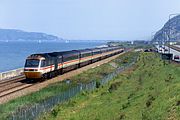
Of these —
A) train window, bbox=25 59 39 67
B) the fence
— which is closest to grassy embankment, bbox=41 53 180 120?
train window, bbox=25 59 39 67

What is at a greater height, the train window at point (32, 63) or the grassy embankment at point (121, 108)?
the train window at point (32, 63)

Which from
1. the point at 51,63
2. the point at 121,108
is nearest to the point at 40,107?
the point at 121,108

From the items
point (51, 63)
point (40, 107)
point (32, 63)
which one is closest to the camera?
point (40, 107)

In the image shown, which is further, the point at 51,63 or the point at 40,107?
the point at 51,63

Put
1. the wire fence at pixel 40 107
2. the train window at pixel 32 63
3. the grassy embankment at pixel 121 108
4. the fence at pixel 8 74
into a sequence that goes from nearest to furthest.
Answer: the grassy embankment at pixel 121 108 → the wire fence at pixel 40 107 → the train window at pixel 32 63 → the fence at pixel 8 74

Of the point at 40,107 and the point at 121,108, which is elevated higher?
the point at 40,107

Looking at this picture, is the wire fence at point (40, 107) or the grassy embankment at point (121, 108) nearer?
the grassy embankment at point (121, 108)

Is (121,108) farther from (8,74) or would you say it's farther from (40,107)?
(8,74)

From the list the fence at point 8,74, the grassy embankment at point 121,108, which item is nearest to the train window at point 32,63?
the fence at point 8,74

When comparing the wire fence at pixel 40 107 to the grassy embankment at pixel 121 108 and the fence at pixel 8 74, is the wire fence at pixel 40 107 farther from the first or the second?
the fence at pixel 8 74

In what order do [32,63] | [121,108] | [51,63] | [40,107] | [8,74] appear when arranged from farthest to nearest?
1. [8,74]
2. [51,63]
3. [32,63]
4. [40,107]
5. [121,108]

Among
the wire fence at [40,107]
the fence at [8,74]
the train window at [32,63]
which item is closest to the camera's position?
the wire fence at [40,107]

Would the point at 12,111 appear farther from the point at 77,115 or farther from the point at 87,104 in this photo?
the point at 87,104

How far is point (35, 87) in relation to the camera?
47.5 meters
